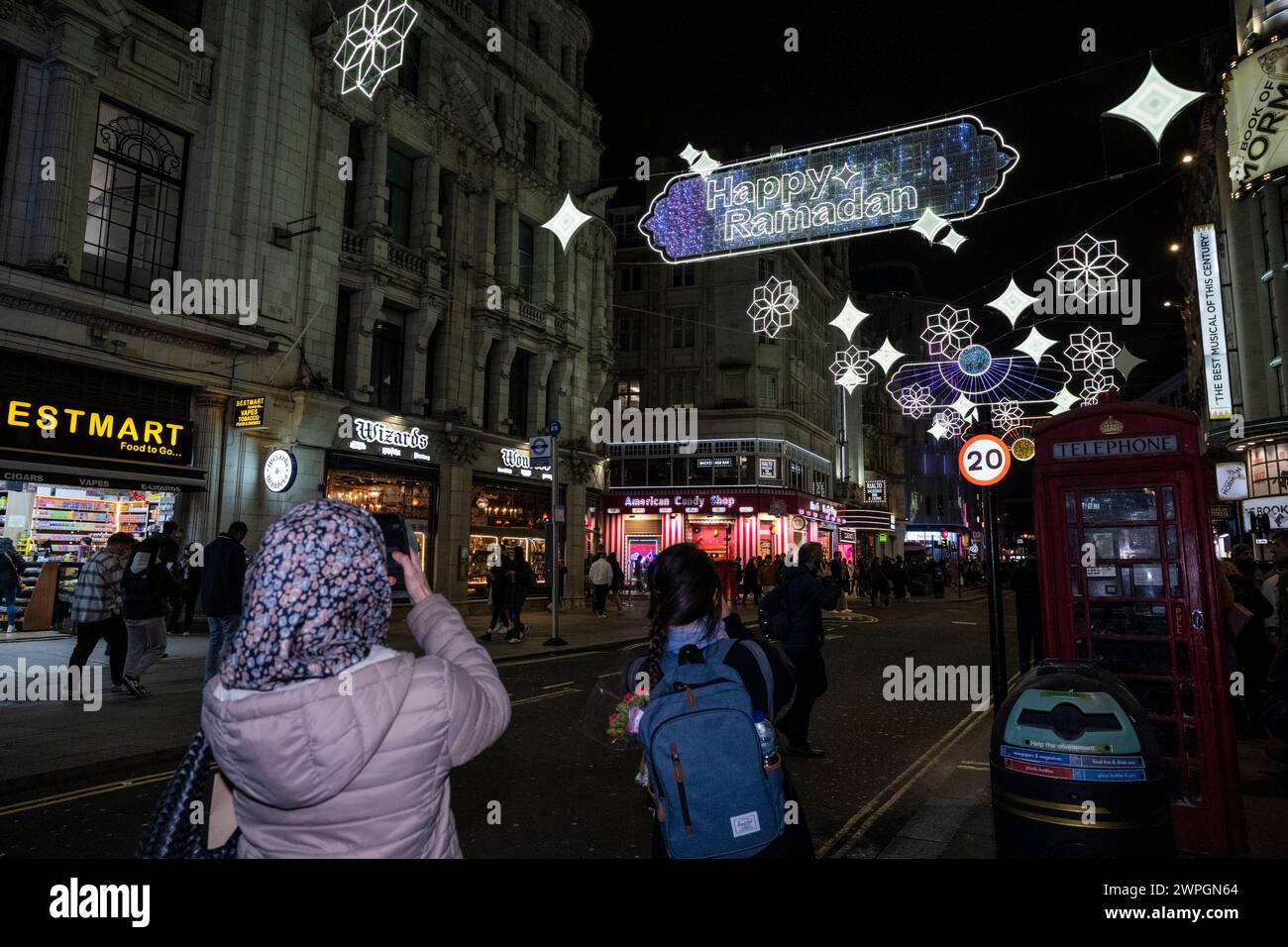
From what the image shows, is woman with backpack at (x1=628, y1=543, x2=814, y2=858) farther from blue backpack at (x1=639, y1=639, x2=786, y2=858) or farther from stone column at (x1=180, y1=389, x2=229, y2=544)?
stone column at (x1=180, y1=389, x2=229, y2=544)

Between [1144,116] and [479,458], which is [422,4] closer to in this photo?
[479,458]

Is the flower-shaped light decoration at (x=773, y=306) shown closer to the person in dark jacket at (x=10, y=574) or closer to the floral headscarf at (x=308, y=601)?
the floral headscarf at (x=308, y=601)

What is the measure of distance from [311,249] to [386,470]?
579 cm

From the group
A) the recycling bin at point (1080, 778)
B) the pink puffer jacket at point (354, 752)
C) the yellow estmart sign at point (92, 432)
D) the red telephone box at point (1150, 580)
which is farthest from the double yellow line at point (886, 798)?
the yellow estmart sign at point (92, 432)

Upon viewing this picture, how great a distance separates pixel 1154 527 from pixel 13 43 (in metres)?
18.8

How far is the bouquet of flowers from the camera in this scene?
303 cm

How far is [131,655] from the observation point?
10.1 m

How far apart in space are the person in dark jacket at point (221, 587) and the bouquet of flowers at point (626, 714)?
795cm

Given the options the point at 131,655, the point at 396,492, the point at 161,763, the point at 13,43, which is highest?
the point at 13,43

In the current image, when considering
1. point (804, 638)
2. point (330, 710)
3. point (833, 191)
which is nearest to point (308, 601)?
point (330, 710)

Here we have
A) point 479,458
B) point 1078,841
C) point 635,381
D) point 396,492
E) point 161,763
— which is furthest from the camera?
point 635,381

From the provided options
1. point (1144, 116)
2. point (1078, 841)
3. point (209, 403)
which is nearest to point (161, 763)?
point (1078, 841)

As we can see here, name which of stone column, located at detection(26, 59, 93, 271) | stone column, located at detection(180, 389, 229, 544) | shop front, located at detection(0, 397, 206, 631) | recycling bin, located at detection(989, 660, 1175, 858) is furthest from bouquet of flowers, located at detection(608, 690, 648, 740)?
stone column, located at detection(26, 59, 93, 271)

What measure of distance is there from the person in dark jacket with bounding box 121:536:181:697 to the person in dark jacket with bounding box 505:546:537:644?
721 cm
